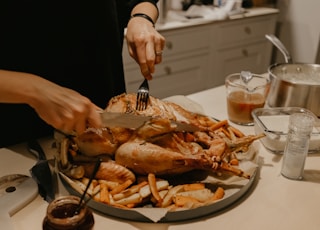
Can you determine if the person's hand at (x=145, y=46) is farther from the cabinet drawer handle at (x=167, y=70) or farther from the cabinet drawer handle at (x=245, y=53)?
the cabinet drawer handle at (x=245, y=53)

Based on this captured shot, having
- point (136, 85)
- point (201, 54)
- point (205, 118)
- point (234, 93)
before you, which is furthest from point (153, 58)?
point (201, 54)

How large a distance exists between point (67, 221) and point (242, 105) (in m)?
0.81

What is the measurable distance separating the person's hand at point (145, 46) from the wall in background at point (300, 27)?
6.72 ft

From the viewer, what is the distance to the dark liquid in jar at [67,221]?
71 centimetres

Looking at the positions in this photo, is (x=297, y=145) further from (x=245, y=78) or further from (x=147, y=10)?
(x=147, y=10)

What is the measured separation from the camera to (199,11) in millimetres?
2834

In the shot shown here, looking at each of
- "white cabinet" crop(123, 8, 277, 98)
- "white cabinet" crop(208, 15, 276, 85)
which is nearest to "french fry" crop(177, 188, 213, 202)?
"white cabinet" crop(123, 8, 277, 98)

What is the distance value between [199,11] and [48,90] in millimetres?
2124

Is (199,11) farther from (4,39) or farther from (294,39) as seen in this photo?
(4,39)

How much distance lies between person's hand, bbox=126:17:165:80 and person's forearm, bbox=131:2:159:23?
13cm

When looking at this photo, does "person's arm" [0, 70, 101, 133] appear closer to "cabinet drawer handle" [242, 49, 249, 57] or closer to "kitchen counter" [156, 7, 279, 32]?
"kitchen counter" [156, 7, 279, 32]

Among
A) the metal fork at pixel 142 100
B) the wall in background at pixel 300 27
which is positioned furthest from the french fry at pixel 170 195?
the wall in background at pixel 300 27

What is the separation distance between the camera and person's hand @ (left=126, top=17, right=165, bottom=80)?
121cm

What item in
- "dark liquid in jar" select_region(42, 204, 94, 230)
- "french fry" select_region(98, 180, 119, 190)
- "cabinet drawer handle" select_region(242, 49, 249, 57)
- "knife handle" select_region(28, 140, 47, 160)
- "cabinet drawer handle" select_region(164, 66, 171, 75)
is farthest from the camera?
"cabinet drawer handle" select_region(242, 49, 249, 57)
